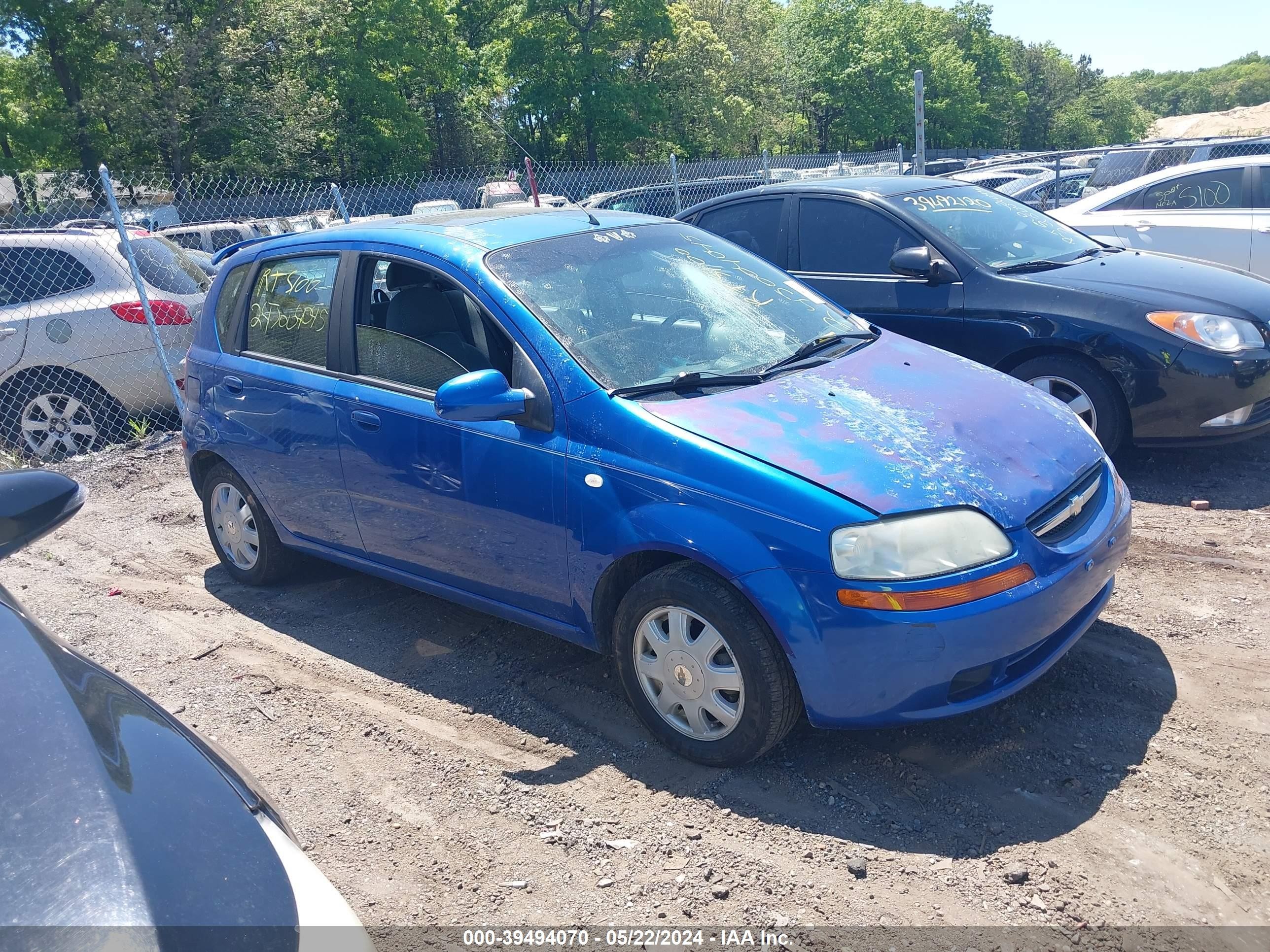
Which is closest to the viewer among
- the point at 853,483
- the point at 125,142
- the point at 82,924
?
the point at 82,924

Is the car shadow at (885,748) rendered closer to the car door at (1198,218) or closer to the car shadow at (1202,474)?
the car shadow at (1202,474)

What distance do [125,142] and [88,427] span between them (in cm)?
3450

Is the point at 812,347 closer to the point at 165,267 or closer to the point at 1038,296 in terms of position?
the point at 1038,296

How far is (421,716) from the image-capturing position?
3.94 metres

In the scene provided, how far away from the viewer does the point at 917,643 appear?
2965mm

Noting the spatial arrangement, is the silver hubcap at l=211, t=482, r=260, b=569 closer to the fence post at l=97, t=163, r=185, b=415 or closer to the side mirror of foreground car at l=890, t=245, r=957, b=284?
the fence post at l=97, t=163, r=185, b=415

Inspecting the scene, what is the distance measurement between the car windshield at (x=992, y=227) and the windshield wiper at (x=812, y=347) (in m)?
2.19

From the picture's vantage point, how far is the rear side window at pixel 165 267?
8.41 m

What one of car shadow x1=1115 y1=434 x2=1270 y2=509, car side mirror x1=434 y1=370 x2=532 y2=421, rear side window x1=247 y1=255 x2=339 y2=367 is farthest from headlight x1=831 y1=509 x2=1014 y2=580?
car shadow x1=1115 y1=434 x2=1270 y2=509

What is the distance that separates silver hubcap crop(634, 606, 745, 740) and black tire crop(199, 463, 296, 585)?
2.48m

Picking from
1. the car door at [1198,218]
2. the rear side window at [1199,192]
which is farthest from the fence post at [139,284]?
the rear side window at [1199,192]

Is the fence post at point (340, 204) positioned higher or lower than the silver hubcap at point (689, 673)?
higher

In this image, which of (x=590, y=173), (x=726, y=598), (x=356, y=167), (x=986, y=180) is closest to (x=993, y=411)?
(x=726, y=598)

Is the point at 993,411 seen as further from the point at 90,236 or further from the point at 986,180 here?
the point at 986,180
